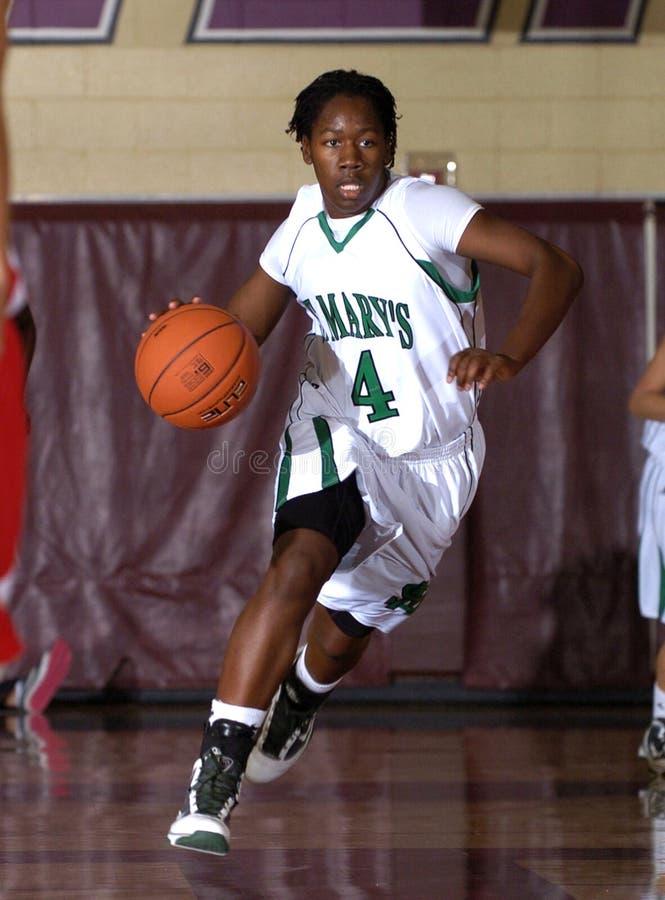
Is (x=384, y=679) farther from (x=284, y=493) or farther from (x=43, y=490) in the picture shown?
(x=284, y=493)

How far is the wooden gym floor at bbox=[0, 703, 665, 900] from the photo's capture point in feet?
10.8

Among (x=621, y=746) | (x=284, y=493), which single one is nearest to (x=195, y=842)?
(x=284, y=493)

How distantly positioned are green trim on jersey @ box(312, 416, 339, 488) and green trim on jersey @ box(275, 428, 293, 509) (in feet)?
0.27

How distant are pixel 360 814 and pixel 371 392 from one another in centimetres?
127

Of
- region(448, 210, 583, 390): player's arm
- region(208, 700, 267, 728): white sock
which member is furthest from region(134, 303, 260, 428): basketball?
region(208, 700, 267, 728): white sock

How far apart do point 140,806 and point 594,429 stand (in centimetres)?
350

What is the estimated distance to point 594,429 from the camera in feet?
23.2

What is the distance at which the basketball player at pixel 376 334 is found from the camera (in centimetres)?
354

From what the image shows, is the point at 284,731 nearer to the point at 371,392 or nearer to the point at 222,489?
the point at 371,392

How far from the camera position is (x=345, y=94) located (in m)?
3.72

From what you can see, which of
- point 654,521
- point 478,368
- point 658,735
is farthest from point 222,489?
point 478,368

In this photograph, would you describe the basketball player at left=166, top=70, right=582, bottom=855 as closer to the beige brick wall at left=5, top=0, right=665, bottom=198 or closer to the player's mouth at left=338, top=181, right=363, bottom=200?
the player's mouth at left=338, top=181, right=363, bottom=200

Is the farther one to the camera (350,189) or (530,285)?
(350,189)

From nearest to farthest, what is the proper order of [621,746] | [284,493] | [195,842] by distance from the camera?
[195,842], [284,493], [621,746]
